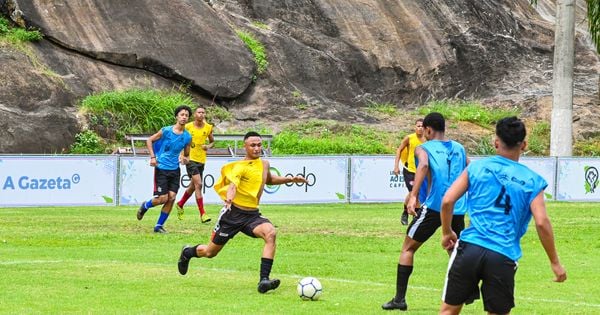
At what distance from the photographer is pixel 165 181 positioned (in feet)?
70.4

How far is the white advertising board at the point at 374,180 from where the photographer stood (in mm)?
30656

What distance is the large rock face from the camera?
38.7 meters

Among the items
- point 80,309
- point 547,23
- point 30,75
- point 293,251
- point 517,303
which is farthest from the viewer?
point 547,23

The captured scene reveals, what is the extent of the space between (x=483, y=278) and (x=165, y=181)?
13.3 meters

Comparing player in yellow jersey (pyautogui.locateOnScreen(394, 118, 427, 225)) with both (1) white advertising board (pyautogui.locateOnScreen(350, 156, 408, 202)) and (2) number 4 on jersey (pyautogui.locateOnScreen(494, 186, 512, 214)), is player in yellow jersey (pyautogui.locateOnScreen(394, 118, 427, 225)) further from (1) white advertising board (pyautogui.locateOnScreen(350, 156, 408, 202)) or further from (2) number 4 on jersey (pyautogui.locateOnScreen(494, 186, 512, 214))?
(2) number 4 on jersey (pyautogui.locateOnScreen(494, 186, 512, 214))

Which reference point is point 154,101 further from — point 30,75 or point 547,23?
point 547,23

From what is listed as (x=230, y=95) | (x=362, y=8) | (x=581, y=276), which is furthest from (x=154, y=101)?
(x=581, y=276)

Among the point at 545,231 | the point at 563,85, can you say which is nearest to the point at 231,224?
the point at 545,231

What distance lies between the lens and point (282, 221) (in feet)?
79.3

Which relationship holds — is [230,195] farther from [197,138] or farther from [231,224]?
[197,138]

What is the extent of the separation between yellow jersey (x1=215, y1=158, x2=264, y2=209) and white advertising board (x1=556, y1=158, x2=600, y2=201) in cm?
2002

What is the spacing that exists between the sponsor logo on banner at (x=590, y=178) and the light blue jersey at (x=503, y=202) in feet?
80.8

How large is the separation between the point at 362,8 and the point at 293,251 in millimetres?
32651

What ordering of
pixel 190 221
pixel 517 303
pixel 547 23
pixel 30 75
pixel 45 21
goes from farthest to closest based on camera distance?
1. pixel 547 23
2. pixel 45 21
3. pixel 30 75
4. pixel 190 221
5. pixel 517 303
